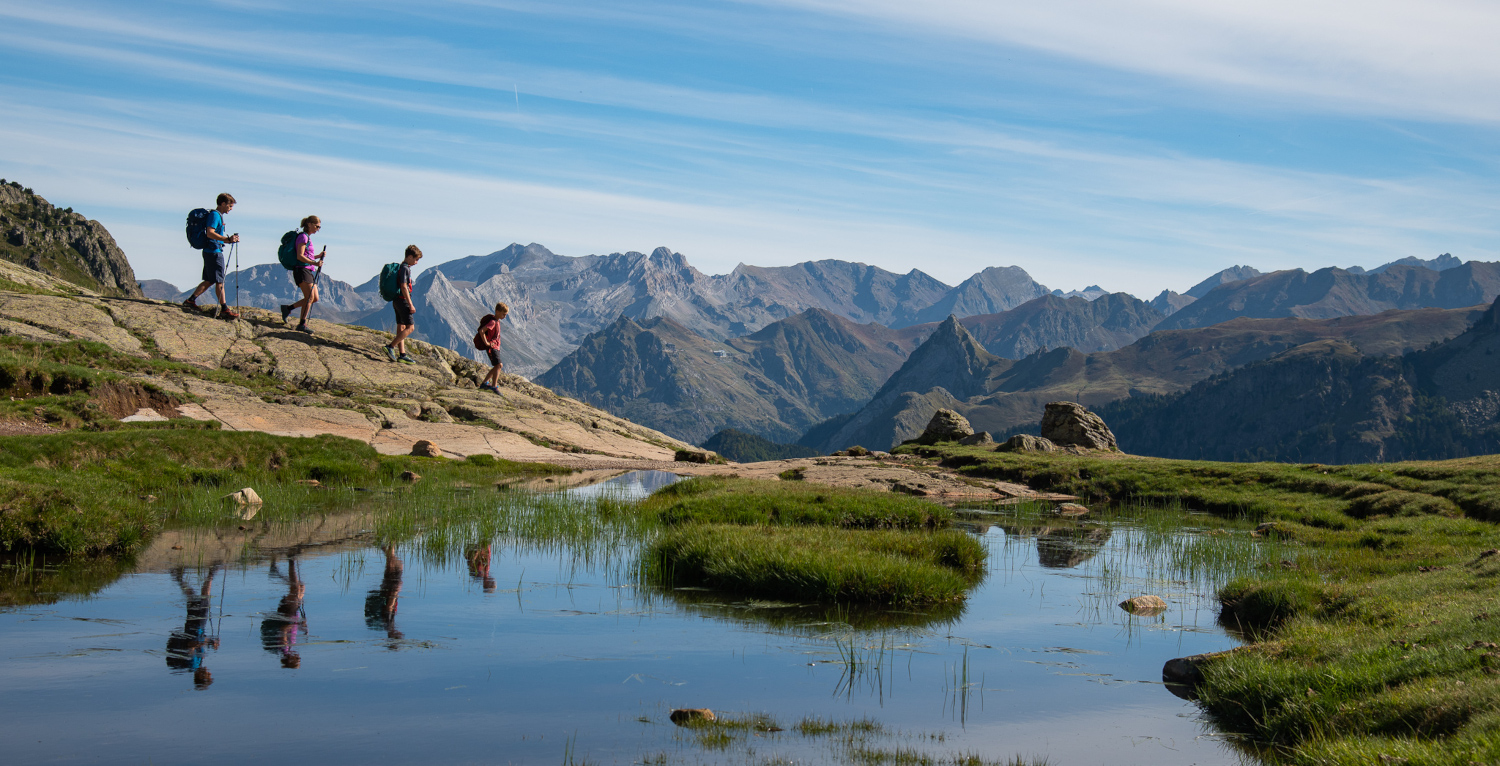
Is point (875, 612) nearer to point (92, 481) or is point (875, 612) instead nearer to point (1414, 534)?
point (1414, 534)

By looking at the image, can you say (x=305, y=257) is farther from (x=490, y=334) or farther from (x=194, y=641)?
(x=194, y=641)

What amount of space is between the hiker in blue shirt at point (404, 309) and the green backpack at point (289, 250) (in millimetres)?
4257

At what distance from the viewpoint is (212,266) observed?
4138 centimetres

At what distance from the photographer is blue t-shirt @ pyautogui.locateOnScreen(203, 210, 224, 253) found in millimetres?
39406

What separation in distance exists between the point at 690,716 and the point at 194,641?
7.53 meters

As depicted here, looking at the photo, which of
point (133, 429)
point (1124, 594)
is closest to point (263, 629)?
point (1124, 594)

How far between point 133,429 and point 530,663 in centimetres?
2426

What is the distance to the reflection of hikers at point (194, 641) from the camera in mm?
12114

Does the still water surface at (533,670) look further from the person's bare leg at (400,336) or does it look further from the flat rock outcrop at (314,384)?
the person's bare leg at (400,336)

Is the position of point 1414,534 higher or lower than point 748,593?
higher

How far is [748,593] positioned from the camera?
19.0 metres

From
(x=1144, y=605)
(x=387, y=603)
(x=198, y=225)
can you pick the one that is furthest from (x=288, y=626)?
(x=198, y=225)

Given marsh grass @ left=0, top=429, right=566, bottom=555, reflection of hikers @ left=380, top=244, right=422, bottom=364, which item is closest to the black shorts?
reflection of hikers @ left=380, top=244, right=422, bottom=364

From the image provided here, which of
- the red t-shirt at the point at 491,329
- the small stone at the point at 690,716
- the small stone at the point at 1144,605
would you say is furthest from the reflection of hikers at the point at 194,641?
the red t-shirt at the point at 491,329
